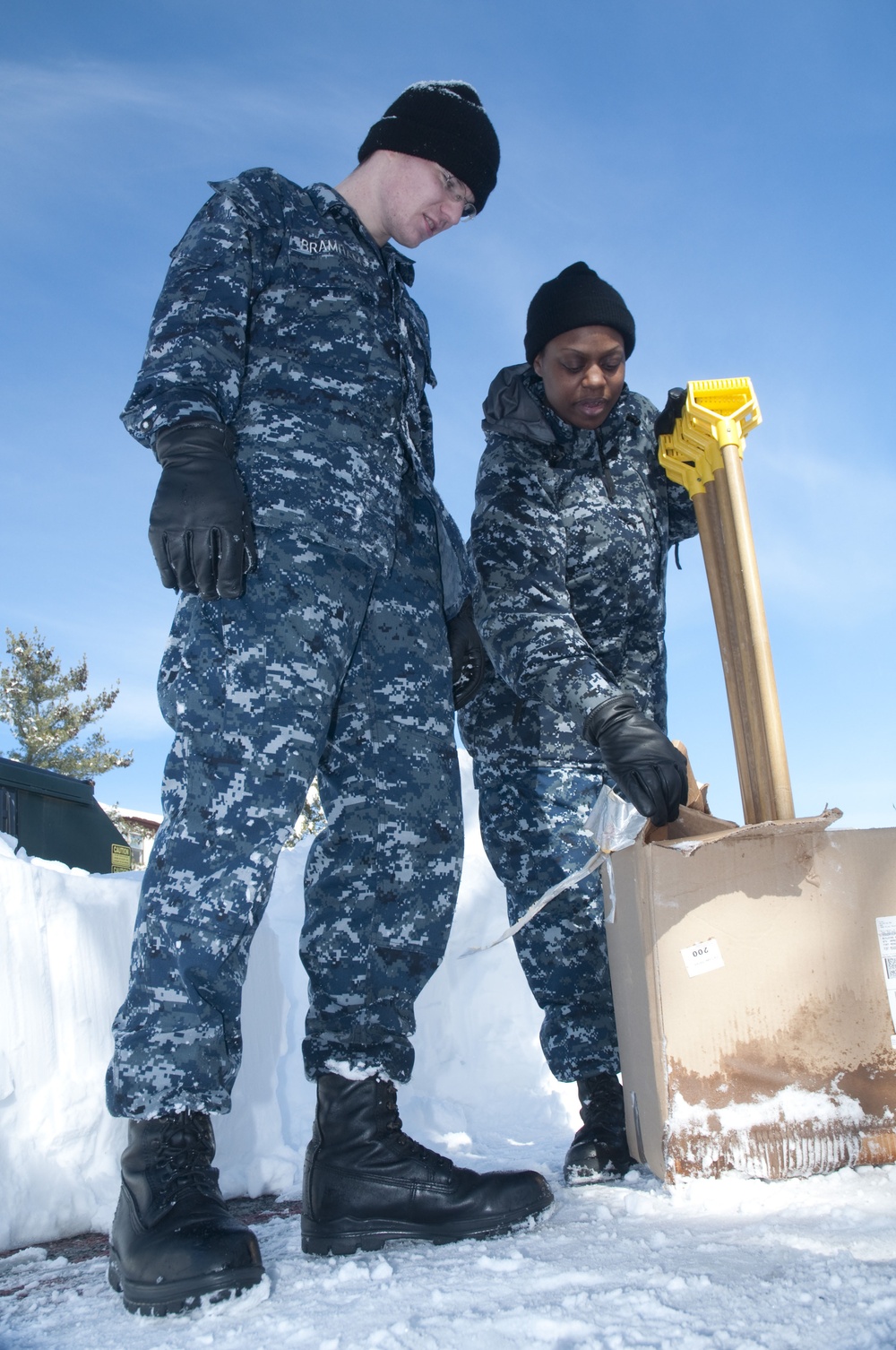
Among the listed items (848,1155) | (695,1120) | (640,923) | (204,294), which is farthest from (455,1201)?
(204,294)

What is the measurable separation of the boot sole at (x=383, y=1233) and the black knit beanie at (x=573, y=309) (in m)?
1.93

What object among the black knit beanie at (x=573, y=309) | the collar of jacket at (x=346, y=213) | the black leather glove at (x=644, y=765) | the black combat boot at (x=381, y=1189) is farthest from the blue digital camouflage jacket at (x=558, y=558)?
the black combat boot at (x=381, y=1189)

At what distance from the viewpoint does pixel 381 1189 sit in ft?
5.09

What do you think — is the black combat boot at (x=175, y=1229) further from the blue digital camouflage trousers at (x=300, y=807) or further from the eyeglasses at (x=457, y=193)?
the eyeglasses at (x=457, y=193)

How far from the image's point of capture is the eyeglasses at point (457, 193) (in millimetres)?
1926

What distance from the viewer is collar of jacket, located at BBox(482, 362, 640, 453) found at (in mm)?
2348

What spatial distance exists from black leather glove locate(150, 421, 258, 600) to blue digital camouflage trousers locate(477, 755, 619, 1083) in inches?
39.3

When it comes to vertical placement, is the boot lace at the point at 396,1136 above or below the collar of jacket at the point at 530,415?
below

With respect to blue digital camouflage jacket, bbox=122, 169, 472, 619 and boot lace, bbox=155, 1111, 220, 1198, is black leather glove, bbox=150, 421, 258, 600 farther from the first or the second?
boot lace, bbox=155, 1111, 220, 1198

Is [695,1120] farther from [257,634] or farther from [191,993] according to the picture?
[257,634]

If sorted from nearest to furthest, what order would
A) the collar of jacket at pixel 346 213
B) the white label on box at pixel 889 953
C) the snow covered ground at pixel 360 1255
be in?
the snow covered ground at pixel 360 1255, the white label on box at pixel 889 953, the collar of jacket at pixel 346 213

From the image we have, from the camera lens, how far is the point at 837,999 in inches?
66.5

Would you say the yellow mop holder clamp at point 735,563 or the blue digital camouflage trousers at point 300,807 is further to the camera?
the yellow mop holder clamp at point 735,563

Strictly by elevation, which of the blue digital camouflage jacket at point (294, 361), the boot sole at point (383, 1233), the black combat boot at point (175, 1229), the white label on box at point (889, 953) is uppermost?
the blue digital camouflage jacket at point (294, 361)
